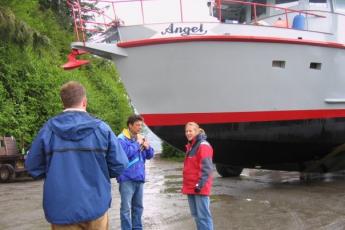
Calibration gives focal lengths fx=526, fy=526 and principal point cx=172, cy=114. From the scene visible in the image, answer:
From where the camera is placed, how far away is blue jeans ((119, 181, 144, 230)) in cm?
566

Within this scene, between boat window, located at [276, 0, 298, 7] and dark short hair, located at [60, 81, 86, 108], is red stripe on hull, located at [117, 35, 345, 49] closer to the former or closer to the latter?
boat window, located at [276, 0, 298, 7]

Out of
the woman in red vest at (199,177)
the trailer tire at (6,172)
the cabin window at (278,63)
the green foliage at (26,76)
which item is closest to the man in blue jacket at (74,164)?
the woman in red vest at (199,177)

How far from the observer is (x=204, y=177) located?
5375mm

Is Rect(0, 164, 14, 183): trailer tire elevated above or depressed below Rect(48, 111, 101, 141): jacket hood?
below

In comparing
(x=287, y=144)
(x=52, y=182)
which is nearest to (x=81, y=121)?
(x=52, y=182)

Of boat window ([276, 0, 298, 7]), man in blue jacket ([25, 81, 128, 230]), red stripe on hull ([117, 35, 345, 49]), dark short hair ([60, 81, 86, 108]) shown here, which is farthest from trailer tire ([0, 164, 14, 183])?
dark short hair ([60, 81, 86, 108])

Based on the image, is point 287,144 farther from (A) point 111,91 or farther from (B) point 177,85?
(A) point 111,91

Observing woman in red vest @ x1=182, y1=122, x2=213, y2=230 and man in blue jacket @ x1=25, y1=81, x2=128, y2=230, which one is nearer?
man in blue jacket @ x1=25, y1=81, x2=128, y2=230

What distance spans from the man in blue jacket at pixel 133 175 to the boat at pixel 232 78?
343 cm

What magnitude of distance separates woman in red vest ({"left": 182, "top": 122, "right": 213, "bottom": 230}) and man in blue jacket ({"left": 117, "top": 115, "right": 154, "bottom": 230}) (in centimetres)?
56

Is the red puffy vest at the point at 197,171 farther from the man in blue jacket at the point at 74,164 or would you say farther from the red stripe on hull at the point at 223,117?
the red stripe on hull at the point at 223,117

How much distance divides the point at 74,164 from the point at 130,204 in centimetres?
261

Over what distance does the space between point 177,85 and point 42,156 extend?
19.8 ft

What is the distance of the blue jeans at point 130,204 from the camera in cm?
566
